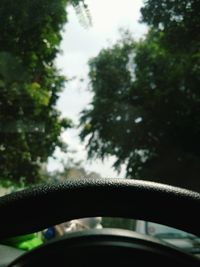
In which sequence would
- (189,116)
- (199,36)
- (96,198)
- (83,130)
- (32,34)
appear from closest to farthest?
(96,198) < (32,34) < (199,36) < (189,116) < (83,130)

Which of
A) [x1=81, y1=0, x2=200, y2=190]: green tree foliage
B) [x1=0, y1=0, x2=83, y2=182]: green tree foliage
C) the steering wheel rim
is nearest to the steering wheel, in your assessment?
the steering wheel rim

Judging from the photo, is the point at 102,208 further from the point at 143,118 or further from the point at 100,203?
the point at 143,118

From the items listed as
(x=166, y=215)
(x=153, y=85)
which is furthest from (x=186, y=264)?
(x=153, y=85)

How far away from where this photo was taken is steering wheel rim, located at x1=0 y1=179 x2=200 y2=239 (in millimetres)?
925

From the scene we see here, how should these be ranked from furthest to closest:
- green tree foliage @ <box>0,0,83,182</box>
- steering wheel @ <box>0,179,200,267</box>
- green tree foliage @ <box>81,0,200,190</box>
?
green tree foliage @ <box>81,0,200,190</box> < green tree foliage @ <box>0,0,83,182</box> < steering wheel @ <box>0,179,200,267</box>

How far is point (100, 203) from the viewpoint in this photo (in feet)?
3.10

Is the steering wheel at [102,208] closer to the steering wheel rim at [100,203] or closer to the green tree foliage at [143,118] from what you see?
the steering wheel rim at [100,203]

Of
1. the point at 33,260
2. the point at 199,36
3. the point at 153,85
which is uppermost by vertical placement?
the point at 153,85

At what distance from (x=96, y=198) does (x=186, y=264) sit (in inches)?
6.1

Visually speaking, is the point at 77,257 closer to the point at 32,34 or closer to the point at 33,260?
the point at 33,260

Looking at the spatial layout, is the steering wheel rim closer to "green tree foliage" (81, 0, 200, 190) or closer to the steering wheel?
the steering wheel

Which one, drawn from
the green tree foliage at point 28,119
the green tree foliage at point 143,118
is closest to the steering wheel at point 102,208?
the green tree foliage at point 28,119

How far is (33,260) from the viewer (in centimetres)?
83

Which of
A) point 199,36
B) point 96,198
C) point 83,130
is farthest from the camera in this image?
point 83,130
